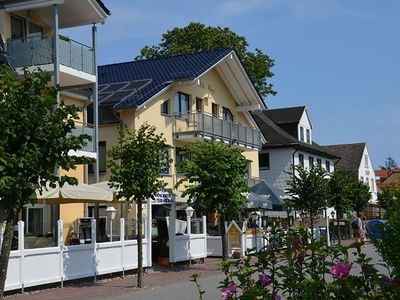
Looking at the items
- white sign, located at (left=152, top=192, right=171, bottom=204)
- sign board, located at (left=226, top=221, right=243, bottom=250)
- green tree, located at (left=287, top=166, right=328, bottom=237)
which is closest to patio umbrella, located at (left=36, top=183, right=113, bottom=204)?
white sign, located at (left=152, top=192, right=171, bottom=204)

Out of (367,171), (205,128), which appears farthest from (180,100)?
(367,171)

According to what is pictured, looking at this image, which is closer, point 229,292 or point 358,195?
point 229,292

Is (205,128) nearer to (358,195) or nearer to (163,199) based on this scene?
(163,199)

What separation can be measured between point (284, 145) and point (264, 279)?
43207 mm

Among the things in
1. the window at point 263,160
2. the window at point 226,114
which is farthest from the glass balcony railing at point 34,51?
the window at point 263,160

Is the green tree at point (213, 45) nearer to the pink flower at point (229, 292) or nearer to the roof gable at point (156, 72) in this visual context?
the roof gable at point (156, 72)

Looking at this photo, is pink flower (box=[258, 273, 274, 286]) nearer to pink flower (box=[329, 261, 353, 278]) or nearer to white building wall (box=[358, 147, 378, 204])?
pink flower (box=[329, 261, 353, 278])

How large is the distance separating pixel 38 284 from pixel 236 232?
41.3ft

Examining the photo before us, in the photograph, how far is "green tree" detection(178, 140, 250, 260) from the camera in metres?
22.3

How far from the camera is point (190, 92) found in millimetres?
34688

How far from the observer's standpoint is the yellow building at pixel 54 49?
23516 mm

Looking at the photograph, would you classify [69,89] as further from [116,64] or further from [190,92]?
[116,64]

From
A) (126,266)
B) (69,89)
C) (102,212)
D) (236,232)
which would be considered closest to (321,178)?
(236,232)

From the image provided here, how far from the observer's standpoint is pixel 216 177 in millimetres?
22234
